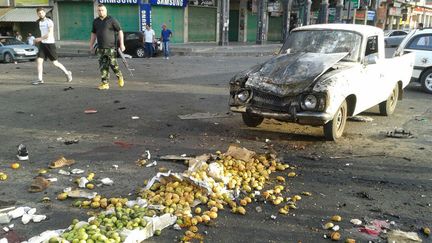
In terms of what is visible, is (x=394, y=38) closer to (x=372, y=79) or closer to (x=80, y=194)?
(x=372, y=79)

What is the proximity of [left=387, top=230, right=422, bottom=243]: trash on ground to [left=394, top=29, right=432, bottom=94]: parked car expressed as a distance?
8828 millimetres

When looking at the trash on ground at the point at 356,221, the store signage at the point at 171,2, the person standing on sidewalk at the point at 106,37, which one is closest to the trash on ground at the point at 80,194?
the trash on ground at the point at 356,221

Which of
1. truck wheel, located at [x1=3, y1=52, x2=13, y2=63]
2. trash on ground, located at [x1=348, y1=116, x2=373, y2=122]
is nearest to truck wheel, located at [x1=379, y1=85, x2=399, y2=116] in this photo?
trash on ground, located at [x1=348, y1=116, x2=373, y2=122]

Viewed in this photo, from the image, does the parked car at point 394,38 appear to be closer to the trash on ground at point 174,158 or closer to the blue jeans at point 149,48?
the blue jeans at point 149,48

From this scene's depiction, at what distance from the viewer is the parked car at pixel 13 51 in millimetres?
20234

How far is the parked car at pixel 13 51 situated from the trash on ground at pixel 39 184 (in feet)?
57.8

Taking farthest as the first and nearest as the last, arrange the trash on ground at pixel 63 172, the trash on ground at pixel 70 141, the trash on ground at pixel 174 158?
1. the trash on ground at pixel 70 141
2. the trash on ground at pixel 174 158
3. the trash on ground at pixel 63 172

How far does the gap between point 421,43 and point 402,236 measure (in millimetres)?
9426

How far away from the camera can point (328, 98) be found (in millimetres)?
6168

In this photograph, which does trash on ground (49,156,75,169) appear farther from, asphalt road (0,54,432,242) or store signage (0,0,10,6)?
store signage (0,0,10,6)

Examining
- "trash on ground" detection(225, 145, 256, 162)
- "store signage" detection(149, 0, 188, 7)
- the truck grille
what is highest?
"store signage" detection(149, 0, 188, 7)

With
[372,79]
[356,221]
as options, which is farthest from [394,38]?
[356,221]

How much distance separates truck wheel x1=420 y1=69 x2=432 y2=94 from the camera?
11662 millimetres

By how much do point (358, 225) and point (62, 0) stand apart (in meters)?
30.9
